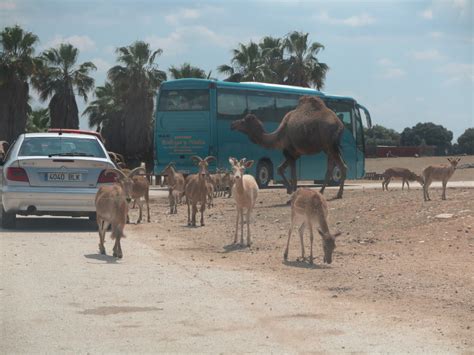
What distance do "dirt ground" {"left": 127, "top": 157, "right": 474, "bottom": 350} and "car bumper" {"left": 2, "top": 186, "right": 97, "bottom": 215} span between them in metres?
1.36

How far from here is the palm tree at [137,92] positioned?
182ft

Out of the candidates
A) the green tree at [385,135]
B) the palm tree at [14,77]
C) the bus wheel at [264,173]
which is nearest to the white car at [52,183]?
the bus wheel at [264,173]

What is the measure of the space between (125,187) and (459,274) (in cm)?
651

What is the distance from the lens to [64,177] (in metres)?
16.3

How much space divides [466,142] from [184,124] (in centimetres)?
8334

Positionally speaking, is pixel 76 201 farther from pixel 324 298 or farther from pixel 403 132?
pixel 403 132

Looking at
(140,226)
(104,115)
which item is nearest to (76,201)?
(140,226)

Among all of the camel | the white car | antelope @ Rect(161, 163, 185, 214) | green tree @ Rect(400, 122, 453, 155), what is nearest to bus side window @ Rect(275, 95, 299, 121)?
the camel

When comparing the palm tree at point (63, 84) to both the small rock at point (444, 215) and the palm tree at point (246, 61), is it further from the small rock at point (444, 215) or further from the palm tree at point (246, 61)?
the small rock at point (444, 215)

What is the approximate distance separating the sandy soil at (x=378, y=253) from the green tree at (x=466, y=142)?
8873 centimetres

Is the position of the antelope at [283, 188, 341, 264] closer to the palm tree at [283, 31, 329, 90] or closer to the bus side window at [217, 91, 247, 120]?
the bus side window at [217, 91, 247, 120]

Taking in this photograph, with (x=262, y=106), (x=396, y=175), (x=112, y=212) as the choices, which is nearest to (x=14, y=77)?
(x=262, y=106)

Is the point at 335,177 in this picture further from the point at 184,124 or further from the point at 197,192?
the point at 197,192

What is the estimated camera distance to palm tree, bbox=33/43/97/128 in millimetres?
54406
